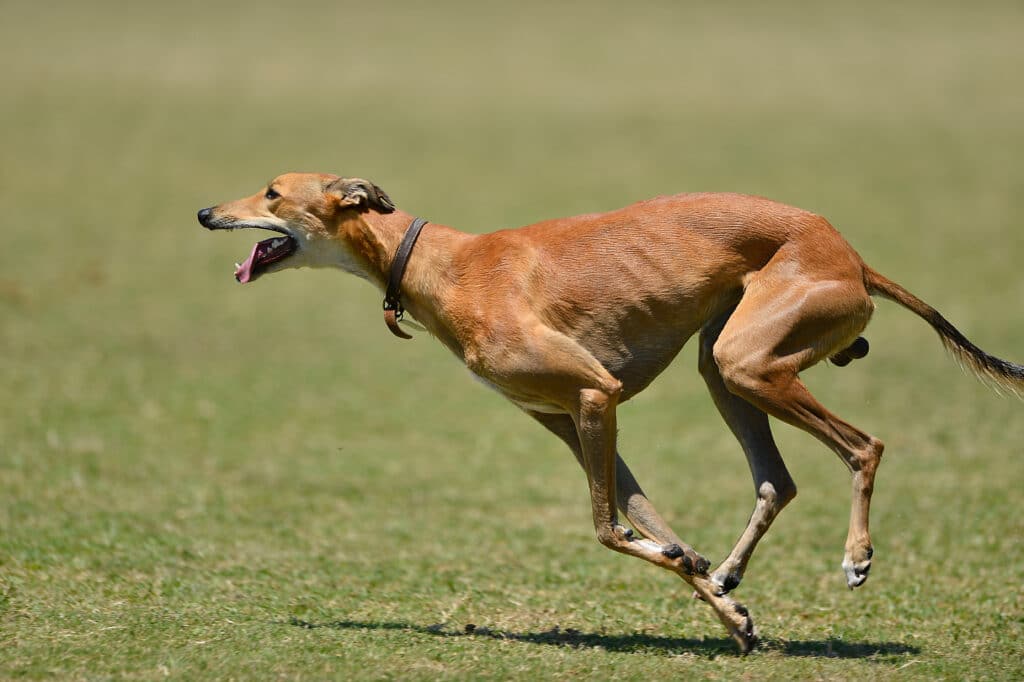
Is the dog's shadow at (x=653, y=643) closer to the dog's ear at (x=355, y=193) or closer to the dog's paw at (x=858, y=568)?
the dog's paw at (x=858, y=568)

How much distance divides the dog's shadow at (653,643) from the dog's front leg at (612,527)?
19 centimetres

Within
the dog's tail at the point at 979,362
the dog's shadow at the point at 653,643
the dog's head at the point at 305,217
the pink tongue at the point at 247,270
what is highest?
the dog's head at the point at 305,217

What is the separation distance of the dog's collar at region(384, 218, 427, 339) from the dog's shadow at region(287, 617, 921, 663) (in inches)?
63.2

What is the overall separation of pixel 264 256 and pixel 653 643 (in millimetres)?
2959

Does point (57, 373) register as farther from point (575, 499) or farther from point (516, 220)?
point (516, 220)

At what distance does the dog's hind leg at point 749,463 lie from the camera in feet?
23.6

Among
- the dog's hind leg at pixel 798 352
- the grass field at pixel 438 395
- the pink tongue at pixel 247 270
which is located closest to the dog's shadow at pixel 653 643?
the grass field at pixel 438 395

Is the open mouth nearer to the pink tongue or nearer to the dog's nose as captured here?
the pink tongue

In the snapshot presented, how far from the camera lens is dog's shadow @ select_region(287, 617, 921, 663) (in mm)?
6934

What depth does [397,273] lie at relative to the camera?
7344mm

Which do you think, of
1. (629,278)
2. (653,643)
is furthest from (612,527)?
(629,278)

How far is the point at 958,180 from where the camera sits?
2575cm

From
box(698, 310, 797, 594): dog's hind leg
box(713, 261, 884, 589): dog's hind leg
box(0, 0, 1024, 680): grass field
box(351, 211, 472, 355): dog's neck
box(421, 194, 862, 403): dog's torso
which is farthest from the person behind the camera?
box(0, 0, 1024, 680): grass field

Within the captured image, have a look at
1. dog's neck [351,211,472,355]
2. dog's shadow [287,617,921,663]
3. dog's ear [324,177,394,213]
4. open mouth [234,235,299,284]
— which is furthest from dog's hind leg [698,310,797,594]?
open mouth [234,235,299,284]
